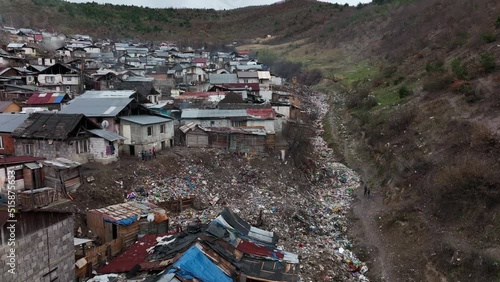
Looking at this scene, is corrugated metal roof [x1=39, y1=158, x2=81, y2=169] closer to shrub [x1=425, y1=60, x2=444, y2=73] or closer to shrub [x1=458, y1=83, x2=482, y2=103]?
shrub [x1=458, y1=83, x2=482, y2=103]

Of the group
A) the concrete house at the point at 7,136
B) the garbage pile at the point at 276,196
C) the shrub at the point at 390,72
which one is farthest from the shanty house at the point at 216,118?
the shrub at the point at 390,72

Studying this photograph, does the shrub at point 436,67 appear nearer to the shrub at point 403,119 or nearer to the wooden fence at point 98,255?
the shrub at point 403,119

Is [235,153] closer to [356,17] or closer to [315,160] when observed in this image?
[315,160]


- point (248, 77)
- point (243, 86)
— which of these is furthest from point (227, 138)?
point (248, 77)

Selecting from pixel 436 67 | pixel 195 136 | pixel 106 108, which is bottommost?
pixel 195 136

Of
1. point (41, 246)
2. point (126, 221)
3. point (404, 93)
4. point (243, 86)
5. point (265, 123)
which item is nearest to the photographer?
point (41, 246)

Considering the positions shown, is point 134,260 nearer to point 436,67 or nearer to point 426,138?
point 426,138

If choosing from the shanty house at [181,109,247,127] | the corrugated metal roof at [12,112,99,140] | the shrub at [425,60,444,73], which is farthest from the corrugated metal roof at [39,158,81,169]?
the shrub at [425,60,444,73]

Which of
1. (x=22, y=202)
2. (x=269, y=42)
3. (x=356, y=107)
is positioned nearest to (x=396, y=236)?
(x=22, y=202)
